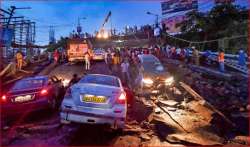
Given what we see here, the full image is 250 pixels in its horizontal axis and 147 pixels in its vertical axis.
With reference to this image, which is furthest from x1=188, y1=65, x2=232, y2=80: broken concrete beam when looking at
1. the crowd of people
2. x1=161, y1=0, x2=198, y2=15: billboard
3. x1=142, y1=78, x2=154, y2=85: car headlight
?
x1=161, y1=0, x2=198, y2=15: billboard

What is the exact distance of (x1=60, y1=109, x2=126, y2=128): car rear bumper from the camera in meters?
9.17

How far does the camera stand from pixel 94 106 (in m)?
9.34

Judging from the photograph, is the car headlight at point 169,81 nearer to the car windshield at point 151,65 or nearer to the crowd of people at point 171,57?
the car windshield at point 151,65

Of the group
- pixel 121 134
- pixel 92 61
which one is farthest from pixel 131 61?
pixel 121 134

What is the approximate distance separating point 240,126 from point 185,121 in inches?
66.2

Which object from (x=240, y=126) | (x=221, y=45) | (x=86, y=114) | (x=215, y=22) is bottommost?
(x=240, y=126)

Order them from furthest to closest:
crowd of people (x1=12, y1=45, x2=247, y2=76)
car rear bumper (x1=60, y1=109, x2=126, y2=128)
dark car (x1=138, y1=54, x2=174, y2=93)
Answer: crowd of people (x1=12, y1=45, x2=247, y2=76)
dark car (x1=138, y1=54, x2=174, y2=93)
car rear bumper (x1=60, y1=109, x2=126, y2=128)

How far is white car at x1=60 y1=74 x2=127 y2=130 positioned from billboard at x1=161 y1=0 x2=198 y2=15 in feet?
160

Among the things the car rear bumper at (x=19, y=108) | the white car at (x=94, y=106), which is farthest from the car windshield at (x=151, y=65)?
the white car at (x=94, y=106)

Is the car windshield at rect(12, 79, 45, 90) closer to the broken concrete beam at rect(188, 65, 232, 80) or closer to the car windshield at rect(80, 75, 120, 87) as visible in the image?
the car windshield at rect(80, 75, 120, 87)

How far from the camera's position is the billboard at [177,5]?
57.9 meters

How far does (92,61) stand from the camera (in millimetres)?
40188

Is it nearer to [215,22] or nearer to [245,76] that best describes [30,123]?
[245,76]

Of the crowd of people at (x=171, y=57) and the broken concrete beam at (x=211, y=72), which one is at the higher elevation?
the crowd of people at (x=171, y=57)
